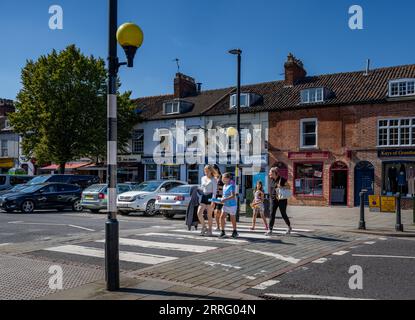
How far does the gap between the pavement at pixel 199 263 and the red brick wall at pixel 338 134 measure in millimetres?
12896

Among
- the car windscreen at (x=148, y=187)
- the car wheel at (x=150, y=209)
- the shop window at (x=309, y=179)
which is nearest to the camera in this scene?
the car wheel at (x=150, y=209)

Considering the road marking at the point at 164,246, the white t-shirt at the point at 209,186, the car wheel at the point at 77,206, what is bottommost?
the car wheel at the point at 77,206

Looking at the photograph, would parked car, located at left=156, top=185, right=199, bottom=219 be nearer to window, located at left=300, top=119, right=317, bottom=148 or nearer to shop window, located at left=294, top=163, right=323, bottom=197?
shop window, located at left=294, top=163, right=323, bottom=197

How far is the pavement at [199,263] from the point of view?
5.71 meters

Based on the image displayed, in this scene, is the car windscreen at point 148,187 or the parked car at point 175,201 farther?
the car windscreen at point 148,187

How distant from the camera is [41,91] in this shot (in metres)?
30.8

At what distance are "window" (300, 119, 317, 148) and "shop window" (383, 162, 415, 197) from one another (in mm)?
4482

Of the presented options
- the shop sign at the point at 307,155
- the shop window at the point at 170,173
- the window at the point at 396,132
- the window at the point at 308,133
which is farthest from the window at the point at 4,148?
the window at the point at 396,132

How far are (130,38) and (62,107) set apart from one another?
26961 millimetres

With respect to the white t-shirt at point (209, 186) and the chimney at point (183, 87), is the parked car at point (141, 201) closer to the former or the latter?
the white t-shirt at point (209, 186)

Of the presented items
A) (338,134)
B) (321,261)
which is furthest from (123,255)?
(338,134)

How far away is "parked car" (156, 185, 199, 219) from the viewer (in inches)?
632
